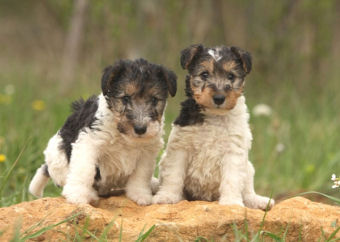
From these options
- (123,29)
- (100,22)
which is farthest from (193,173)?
(100,22)

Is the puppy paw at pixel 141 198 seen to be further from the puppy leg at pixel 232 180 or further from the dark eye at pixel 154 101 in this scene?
the dark eye at pixel 154 101

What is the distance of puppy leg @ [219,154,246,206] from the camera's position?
5310 mm

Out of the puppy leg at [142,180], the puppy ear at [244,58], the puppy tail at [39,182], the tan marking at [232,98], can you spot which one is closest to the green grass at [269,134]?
the puppy tail at [39,182]

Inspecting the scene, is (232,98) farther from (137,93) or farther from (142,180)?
(142,180)

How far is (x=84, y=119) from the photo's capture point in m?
5.61

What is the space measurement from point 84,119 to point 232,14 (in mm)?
8202

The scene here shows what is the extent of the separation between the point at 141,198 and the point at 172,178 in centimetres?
35

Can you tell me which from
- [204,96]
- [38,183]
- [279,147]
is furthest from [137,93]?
[279,147]

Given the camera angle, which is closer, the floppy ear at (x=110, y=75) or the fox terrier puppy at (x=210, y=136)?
the floppy ear at (x=110, y=75)

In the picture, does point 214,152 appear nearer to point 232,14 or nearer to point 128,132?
point 128,132

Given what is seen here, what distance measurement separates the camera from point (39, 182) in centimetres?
617

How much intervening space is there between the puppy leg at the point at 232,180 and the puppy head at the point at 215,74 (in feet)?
1.64

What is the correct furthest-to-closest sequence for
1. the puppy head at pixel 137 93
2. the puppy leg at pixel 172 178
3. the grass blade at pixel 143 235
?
the puppy leg at pixel 172 178, the puppy head at pixel 137 93, the grass blade at pixel 143 235

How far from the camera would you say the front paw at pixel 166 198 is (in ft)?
17.6
